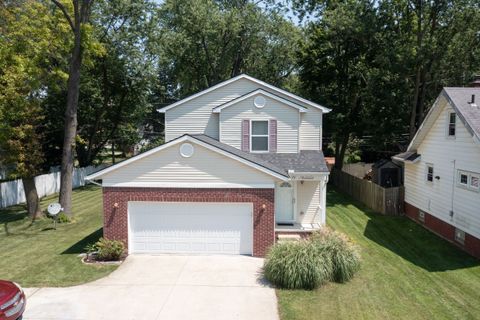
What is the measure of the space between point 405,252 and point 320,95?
2005cm

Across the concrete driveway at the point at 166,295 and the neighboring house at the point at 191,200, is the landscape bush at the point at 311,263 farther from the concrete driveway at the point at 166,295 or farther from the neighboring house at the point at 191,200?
the neighboring house at the point at 191,200

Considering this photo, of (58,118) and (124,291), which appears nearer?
(124,291)

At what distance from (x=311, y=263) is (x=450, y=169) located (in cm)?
861

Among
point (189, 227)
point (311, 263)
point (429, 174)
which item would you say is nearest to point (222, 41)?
point (429, 174)

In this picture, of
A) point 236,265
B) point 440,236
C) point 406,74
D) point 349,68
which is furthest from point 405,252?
point 349,68

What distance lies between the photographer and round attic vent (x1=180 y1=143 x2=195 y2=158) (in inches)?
568

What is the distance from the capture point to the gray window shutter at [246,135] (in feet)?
62.3

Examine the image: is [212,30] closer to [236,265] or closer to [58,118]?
[58,118]

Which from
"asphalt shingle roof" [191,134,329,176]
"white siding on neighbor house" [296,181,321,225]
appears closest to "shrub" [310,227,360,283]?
"asphalt shingle roof" [191,134,329,176]

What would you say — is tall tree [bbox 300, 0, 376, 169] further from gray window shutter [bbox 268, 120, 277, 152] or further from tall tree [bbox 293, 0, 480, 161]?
gray window shutter [bbox 268, 120, 277, 152]

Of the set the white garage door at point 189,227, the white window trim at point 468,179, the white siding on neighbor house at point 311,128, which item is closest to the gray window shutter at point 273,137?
the white siding on neighbor house at point 311,128

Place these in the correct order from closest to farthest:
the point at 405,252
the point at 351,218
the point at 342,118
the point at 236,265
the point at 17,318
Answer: the point at 17,318 < the point at 236,265 < the point at 405,252 < the point at 351,218 < the point at 342,118

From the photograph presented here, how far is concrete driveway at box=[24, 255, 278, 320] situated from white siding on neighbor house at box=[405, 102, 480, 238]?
8.15 meters

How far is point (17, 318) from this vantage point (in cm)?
944
